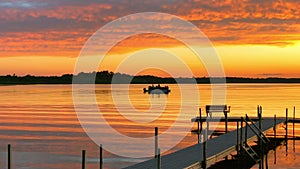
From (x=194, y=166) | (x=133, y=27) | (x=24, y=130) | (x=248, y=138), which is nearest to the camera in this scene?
(x=194, y=166)

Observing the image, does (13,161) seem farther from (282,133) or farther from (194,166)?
(282,133)

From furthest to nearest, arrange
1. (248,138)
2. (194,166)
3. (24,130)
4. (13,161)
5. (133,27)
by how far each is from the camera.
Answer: (24,130) < (133,27) < (248,138) < (13,161) < (194,166)

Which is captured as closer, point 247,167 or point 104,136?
point 247,167

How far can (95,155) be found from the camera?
24.4 metres

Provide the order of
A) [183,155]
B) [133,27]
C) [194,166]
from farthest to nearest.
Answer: [133,27] < [183,155] < [194,166]

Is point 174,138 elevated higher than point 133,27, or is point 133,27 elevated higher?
point 133,27

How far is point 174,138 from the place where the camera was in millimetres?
31344

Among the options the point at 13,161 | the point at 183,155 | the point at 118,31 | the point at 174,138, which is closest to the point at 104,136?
the point at 174,138

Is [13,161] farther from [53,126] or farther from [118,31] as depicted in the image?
[53,126]

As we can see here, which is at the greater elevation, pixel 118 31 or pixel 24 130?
pixel 118 31

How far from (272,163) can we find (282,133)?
12.3 metres

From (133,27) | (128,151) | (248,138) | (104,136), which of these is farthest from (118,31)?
(248,138)

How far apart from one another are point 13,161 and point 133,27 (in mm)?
11888

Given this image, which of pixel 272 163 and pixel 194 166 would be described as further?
pixel 272 163
